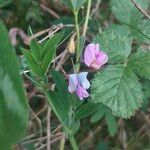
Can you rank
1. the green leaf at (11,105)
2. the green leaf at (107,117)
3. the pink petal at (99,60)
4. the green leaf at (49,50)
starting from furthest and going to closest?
the green leaf at (107,117) → the pink petal at (99,60) → the green leaf at (49,50) → the green leaf at (11,105)

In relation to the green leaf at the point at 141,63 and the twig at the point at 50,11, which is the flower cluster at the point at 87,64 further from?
the twig at the point at 50,11

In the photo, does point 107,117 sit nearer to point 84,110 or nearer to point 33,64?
point 84,110

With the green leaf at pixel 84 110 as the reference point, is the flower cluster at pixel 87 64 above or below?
above

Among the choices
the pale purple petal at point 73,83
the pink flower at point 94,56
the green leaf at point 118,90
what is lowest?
the green leaf at point 118,90

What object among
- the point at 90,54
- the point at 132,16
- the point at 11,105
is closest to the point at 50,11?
the point at 132,16

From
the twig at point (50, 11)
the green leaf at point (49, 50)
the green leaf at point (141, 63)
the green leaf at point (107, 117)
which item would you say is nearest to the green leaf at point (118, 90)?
the green leaf at point (141, 63)

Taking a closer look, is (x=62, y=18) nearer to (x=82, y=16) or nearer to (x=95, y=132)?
(x=82, y=16)

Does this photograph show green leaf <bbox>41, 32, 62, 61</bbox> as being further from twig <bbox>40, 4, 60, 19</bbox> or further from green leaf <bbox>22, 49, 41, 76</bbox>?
twig <bbox>40, 4, 60, 19</bbox>

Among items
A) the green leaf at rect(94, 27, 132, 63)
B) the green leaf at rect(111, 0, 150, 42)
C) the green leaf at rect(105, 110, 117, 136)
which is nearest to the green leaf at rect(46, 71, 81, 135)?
the green leaf at rect(94, 27, 132, 63)
